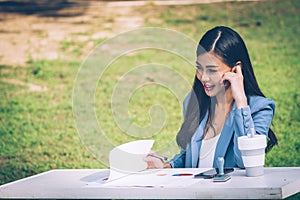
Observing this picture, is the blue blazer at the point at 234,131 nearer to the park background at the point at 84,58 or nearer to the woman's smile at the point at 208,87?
the woman's smile at the point at 208,87

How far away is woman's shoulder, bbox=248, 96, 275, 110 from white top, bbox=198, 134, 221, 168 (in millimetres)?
253

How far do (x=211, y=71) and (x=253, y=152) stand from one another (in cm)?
66

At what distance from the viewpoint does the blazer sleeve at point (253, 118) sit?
12.0 feet

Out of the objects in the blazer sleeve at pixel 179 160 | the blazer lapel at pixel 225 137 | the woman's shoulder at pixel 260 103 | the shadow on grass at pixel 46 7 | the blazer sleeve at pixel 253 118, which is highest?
the shadow on grass at pixel 46 7

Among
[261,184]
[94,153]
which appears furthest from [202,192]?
[94,153]

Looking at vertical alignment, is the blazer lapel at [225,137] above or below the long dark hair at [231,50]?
below

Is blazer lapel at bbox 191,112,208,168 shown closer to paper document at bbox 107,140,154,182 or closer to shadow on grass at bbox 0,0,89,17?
paper document at bbox 107,140,154,182

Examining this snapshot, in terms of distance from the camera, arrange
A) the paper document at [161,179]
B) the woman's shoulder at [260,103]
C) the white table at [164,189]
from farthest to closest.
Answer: the woman's shoulder at [260,103] → the paper document at [161,179] → the white table at [164,189]

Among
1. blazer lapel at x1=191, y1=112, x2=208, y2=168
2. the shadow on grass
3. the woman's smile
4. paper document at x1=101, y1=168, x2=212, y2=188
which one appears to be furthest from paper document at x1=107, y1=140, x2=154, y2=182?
the shadow on grass

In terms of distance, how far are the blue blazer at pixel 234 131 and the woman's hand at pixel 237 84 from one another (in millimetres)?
39

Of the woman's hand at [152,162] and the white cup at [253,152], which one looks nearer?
the white cup at [253,152]

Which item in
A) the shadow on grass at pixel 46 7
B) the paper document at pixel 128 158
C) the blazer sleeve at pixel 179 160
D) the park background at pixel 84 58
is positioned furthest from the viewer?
the shadow on grass at pixel 46 7

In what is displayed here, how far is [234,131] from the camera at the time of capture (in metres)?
3.81

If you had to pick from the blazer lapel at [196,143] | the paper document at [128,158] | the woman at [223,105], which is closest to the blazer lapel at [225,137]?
the woman at [223,105]
